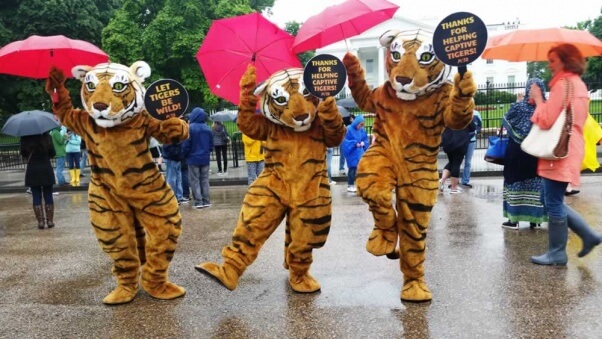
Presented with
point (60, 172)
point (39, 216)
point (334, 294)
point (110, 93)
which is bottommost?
point (334, 294)

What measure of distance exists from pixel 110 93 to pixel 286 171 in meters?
1.48

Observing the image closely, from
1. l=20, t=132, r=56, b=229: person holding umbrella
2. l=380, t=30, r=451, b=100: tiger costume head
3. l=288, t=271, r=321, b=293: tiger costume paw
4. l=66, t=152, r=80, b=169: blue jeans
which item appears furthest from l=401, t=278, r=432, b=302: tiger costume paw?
l=66, t=152, r=80, b=169: blue jeans

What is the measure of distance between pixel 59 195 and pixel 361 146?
21.2 ft

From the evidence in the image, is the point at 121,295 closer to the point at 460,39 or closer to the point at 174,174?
the point at 460,39

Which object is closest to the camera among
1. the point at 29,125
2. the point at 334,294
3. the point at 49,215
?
the point at 334,294

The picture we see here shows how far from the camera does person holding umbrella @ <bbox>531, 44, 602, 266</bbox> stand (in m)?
4.67

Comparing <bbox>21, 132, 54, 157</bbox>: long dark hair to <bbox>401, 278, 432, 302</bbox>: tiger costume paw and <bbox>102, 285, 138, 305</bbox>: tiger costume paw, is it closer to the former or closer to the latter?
<bbox>102, 285, 138, 305</bbox>: tiger costume paw

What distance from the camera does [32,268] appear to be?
5.61 meters

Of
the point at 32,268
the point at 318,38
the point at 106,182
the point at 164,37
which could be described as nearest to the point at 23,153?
the point at 32,268

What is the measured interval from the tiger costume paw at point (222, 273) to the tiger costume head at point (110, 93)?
1301mm

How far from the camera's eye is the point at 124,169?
418 centimetres

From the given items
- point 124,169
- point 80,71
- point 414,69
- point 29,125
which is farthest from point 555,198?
A: point 29,125

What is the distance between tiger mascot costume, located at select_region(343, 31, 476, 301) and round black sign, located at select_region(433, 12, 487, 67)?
28 cm

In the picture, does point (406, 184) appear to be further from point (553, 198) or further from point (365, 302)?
point (553, 198)
